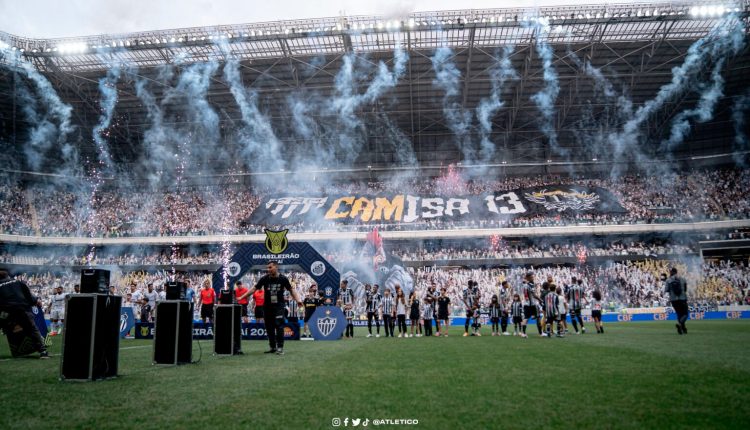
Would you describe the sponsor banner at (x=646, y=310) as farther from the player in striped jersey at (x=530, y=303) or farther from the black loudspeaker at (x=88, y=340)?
the black loudspeaker at (x=88, y=340)

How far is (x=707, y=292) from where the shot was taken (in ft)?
91.9

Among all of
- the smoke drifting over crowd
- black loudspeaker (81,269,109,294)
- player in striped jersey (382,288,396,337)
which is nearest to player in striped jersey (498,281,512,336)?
player in striped jersey (382,288,396,337)

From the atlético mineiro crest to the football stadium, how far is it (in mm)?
69

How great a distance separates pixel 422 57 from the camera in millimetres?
32188

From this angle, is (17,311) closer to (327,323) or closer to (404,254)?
(327,323)

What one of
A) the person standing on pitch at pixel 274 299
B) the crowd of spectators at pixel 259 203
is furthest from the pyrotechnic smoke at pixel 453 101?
the person standing on pitch at pixel 274 299

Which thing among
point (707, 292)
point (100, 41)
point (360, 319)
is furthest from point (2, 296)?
point (707, 292)

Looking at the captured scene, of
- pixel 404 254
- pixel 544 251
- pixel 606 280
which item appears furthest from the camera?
pixel 404 254

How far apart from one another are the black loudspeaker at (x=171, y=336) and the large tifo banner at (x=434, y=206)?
1222 inches

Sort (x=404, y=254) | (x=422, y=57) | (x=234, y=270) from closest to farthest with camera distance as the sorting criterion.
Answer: (x=234, y=270) < (x=422, y=57) < (x=404, y=254)

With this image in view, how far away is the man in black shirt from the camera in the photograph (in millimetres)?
8656

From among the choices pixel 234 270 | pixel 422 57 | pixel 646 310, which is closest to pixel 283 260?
pixel 234 270

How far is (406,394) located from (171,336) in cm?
481

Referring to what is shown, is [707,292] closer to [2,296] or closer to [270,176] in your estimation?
[2,296]
